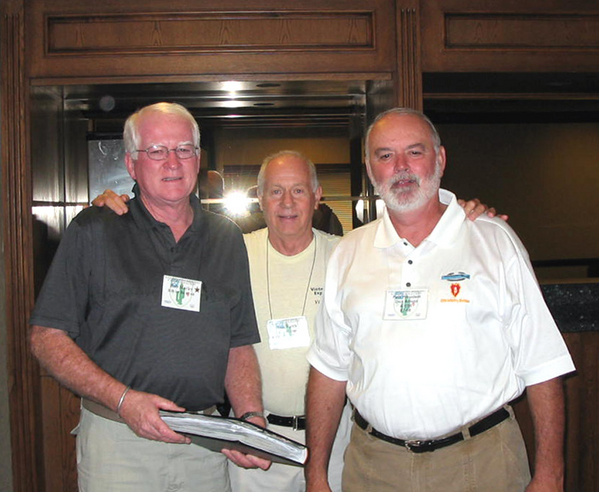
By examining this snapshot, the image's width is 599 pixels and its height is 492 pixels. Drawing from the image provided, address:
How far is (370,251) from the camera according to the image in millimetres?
1970

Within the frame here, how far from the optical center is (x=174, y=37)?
288cm

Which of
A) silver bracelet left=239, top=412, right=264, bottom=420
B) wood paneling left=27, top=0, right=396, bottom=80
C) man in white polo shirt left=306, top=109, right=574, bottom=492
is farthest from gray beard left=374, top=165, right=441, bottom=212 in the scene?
wood paneling left=27, top=0, right=396, bottom=80

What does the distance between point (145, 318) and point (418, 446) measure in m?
0.90

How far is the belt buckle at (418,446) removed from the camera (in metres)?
1.78

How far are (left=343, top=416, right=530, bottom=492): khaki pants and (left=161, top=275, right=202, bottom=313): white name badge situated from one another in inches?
29.3

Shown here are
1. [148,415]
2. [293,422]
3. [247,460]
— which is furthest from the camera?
[293,422]

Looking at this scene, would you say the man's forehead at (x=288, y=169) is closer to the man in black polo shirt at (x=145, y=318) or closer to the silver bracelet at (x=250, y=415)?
the man in black polo shirt at (x=145, y=318)

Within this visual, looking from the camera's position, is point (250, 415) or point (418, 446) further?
point (250, 415)

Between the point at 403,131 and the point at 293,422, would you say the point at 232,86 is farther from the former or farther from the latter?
the point at 293,422

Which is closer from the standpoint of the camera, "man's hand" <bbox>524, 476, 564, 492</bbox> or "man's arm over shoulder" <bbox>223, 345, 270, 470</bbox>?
"man's hand" <bbox>524, 476, 564, 492</bbox>

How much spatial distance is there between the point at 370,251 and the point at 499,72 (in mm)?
1555

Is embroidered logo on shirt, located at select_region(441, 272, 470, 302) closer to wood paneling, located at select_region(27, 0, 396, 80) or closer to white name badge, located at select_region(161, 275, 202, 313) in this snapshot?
white name badge, located at select_region(161, 275, 202, 313)

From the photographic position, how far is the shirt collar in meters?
1.87

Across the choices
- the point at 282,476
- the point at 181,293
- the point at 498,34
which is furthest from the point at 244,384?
the point at 498,34
